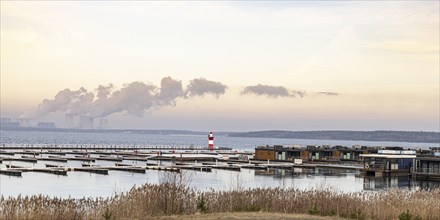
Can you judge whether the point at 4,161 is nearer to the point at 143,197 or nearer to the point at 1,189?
the point at 1,189

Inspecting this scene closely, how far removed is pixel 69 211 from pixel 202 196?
6257 millimetres

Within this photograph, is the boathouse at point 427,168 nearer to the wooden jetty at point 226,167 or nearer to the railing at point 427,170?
the railing at point 427,170

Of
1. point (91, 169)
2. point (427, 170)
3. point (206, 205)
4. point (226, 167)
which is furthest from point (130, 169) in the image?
point (206, 205)

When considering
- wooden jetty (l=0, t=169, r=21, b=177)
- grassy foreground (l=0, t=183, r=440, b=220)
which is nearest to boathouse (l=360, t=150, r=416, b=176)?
wooden jetty (l=0, t=169, r=21, b=177)

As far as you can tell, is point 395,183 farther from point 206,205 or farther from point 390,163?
point 206,205

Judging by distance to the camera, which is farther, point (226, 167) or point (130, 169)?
point (226, 167)

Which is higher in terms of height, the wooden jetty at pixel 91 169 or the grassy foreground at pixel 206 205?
the grassy foreground at pixel 206 205

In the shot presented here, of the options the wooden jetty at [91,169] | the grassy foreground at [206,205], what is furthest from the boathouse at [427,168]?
the grassy foreground at [206,205]

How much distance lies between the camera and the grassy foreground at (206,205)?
22.3 m

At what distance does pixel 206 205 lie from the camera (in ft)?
87.2

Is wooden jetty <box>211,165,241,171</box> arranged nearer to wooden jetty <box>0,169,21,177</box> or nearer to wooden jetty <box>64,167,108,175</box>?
wooden jetty <box>64,167,108,175</box>

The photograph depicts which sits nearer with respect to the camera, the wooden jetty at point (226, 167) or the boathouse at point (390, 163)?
A: the boathouse at point (390, 163)

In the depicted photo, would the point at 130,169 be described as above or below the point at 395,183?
above

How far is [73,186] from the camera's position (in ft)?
198
